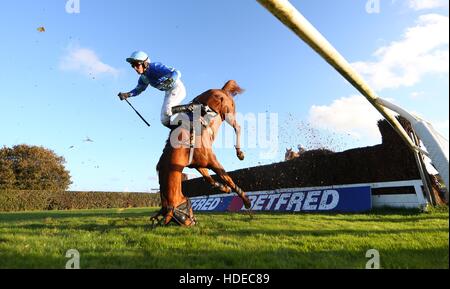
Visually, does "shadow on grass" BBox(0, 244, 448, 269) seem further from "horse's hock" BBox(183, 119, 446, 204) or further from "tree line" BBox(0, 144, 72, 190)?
"tree line" BBox(0, 144, 72, 190)

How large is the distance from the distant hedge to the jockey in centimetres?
2916

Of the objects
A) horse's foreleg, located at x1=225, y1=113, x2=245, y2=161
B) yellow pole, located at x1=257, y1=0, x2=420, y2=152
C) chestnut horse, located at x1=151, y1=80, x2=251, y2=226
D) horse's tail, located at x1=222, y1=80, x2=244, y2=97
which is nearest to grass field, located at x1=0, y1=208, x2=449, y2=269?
chestnut horse, located at x1=151, y1=80, x2=251, y2=226

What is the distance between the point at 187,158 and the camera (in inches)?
244

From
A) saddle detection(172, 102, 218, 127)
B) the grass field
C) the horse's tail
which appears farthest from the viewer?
the horse's tail

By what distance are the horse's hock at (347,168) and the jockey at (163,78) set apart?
668 centimetres

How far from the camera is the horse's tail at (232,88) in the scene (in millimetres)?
7176

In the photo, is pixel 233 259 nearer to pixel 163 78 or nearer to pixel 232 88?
pixel 163 78

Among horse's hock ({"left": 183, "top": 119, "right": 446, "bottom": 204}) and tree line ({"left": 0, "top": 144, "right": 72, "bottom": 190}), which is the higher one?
tree line ({"left": 0, "top": 144, "right": 72, "bottom": 190})

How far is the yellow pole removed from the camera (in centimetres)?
262

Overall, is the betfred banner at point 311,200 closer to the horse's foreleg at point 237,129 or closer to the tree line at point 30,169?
the horse's foreleg at point 237,129

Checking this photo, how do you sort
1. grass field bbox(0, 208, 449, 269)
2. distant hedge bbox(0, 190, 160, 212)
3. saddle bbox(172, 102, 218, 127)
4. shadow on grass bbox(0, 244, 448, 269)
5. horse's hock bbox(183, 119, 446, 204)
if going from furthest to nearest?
distant hedge bbox(0, 190, 160, 212) < horse's hock bbox(183, 119, 446, 204) < saddle bbox(172, 102, 218, 127) < grass field bbox(0, 208, 449, 269) < shadow on grass bbox(0, 244, 448, 269)

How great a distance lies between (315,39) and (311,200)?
9.46m
